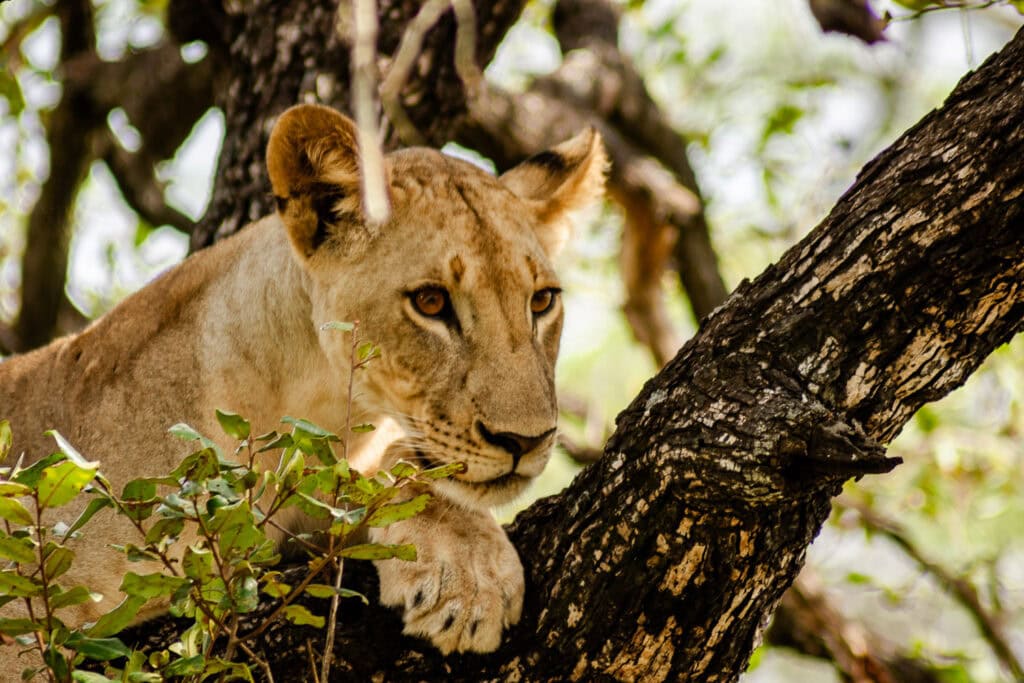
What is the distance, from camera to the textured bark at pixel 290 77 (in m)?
4.12

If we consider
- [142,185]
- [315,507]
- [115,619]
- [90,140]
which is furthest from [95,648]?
[90,140]

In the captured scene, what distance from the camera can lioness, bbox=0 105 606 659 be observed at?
9.61 ft

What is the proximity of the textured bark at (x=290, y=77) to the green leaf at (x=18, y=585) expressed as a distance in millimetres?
2106

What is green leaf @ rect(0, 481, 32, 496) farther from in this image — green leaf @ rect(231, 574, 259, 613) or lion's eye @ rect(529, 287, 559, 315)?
lion's eye @ rect(529, 287, 559, 315)

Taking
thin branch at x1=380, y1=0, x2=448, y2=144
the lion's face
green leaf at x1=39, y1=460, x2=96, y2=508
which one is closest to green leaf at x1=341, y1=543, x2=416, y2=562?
green leaf at x1=39, y1=460, x2=96, y2=508

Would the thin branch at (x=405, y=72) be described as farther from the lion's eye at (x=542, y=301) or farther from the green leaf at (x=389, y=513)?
the green leaf at (x=389, y=513)

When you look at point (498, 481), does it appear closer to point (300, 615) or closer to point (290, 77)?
point (300, 615)

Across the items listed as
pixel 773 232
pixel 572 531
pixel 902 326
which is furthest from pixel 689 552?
pixel 773 232

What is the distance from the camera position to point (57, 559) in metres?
2.20

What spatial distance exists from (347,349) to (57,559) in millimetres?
1088

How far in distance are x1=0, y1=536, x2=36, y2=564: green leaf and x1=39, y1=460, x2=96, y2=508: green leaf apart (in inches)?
3.5

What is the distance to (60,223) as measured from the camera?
5.88 metres

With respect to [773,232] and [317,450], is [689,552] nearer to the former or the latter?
[317,450]

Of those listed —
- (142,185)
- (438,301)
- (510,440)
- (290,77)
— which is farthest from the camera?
(142,185)
